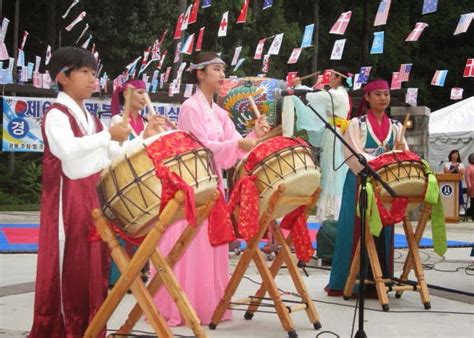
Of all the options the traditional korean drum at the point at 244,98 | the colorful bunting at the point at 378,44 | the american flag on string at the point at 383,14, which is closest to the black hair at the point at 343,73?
the traditional korean drum at the point at 244,98

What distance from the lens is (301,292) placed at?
4.89m

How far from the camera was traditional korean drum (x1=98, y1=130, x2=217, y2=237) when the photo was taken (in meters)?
3.59

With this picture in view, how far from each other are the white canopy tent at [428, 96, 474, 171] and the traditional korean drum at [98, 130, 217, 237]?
47.5 ft

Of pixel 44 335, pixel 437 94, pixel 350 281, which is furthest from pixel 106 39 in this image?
pixel 44 335

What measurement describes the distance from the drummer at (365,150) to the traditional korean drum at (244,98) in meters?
3.68

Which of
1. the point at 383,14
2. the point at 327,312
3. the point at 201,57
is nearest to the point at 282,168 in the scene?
the point at 201,57

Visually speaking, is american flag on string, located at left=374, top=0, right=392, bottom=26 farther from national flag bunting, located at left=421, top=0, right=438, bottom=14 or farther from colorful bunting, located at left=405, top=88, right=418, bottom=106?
colorful bunting, located at left=405, top=88, right=418, bottom=106

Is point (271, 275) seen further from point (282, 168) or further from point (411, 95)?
point (411, 95)

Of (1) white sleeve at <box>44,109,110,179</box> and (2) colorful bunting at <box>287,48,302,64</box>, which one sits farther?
(2) colorful bunting at <box>287,48,302,64</box>

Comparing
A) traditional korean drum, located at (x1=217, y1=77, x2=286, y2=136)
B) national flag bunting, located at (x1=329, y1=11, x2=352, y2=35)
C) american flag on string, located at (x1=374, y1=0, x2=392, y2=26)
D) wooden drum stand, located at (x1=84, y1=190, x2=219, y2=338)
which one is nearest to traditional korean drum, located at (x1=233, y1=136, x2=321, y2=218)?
wooden drum stand, located at (x1=84, y1=190, x2=219, y2=338)

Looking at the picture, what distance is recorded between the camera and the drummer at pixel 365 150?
6.04 meters

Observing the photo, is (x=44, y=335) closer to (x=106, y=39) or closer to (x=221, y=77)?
(x=221, y=77)

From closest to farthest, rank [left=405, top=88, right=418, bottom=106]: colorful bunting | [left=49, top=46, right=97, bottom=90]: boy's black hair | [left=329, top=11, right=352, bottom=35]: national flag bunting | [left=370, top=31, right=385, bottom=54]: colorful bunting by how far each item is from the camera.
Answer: [left=49, top=46, right=97, bottom=90]: boy's black hair → [left=329, top=11, right=352, bottom=35]: national flag bunting → [left=370, top=31, right=385, bottom=54]: colorful bunting → [left=405, top=88, right=418, bottom=106]: colorful bunting

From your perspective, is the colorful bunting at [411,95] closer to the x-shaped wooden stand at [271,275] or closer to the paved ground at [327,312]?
the paved ground at [327,312]
